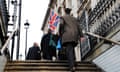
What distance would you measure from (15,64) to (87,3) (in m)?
10.4

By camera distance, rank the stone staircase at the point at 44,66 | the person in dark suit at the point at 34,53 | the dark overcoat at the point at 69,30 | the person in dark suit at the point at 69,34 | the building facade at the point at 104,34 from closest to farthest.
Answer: the building facade at the point at 104,34 < the stone staircase at the point at 44,66 < the person in dark suit at the point at 69,34 < the dark overcoat at the point at 69,30 < the person in dark suit at the point at 34,53

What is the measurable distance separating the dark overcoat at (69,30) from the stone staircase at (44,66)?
0.71 meters

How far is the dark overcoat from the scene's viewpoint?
9.12 metres

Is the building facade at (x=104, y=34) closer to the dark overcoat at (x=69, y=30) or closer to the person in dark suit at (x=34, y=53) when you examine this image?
the dark overcoat at (x=69, y=30)

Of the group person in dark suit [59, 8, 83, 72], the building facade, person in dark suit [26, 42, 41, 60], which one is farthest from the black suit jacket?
person in dark suit [59, 8, 83, 72]

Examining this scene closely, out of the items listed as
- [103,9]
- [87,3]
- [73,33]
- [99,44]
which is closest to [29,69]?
[73,33]

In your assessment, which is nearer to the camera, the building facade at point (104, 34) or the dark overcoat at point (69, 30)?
the building facade at point (104, 34)

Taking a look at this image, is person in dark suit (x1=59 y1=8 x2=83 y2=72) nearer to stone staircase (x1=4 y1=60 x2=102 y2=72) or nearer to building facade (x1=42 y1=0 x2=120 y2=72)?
stone staircase (x1=4 y1=60 x2=102 y2=72)

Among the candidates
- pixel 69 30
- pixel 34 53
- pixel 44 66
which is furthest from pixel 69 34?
pixel 34 53

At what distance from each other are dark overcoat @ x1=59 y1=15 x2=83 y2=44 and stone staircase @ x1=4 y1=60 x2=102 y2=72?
0.71m

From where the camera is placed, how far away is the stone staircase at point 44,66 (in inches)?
343

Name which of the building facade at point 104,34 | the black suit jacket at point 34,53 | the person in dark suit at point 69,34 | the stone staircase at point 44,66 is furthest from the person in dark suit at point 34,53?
the person in dark suit at point 69,34

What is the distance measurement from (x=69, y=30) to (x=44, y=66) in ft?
4.08

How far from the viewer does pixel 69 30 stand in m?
9.28
